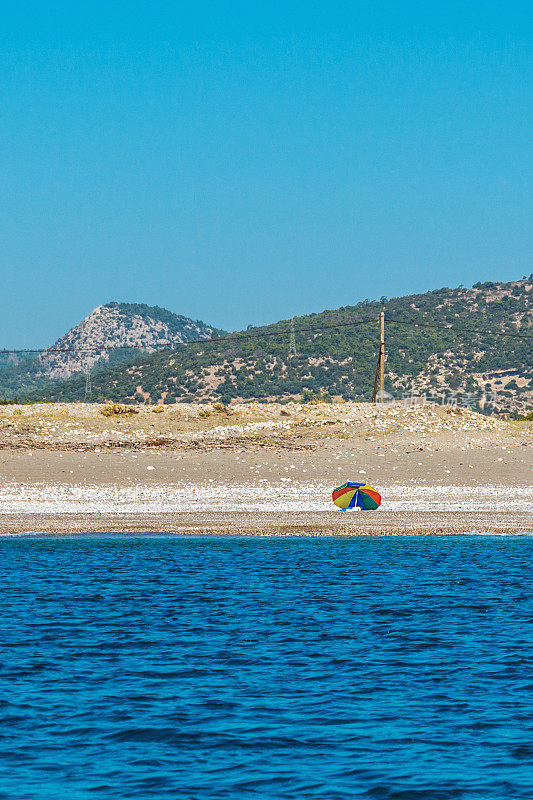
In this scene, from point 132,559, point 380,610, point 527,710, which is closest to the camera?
point 527,710

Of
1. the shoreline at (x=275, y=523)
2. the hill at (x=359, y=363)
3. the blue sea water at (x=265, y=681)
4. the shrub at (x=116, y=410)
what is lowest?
the blue sea water at (x=265, y=681)

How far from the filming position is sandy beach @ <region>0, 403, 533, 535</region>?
1302 inches

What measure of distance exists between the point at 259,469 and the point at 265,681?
91.1 ft

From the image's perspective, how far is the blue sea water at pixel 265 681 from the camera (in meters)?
11.2

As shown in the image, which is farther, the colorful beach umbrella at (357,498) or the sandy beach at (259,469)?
the colorful beach umbrella at (357,498)

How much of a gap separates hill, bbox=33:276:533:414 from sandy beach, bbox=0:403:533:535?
175 feet

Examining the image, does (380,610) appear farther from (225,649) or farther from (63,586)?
(63,586)

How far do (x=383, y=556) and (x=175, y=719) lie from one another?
55.2 ft

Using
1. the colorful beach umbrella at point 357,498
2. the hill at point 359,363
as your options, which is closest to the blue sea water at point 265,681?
the colorful beach umbrella at point 357,498

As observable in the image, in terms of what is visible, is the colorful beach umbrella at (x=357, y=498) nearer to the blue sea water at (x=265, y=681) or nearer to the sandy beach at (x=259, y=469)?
the sandy beach at (x=259, y=469)

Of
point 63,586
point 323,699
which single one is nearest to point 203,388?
point 63,586

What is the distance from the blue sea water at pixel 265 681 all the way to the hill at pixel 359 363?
83.7 m

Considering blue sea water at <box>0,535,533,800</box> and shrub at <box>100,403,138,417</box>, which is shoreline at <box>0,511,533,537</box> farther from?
shrub at <box>100,403,138,417</box>

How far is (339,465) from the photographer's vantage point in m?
43.8
